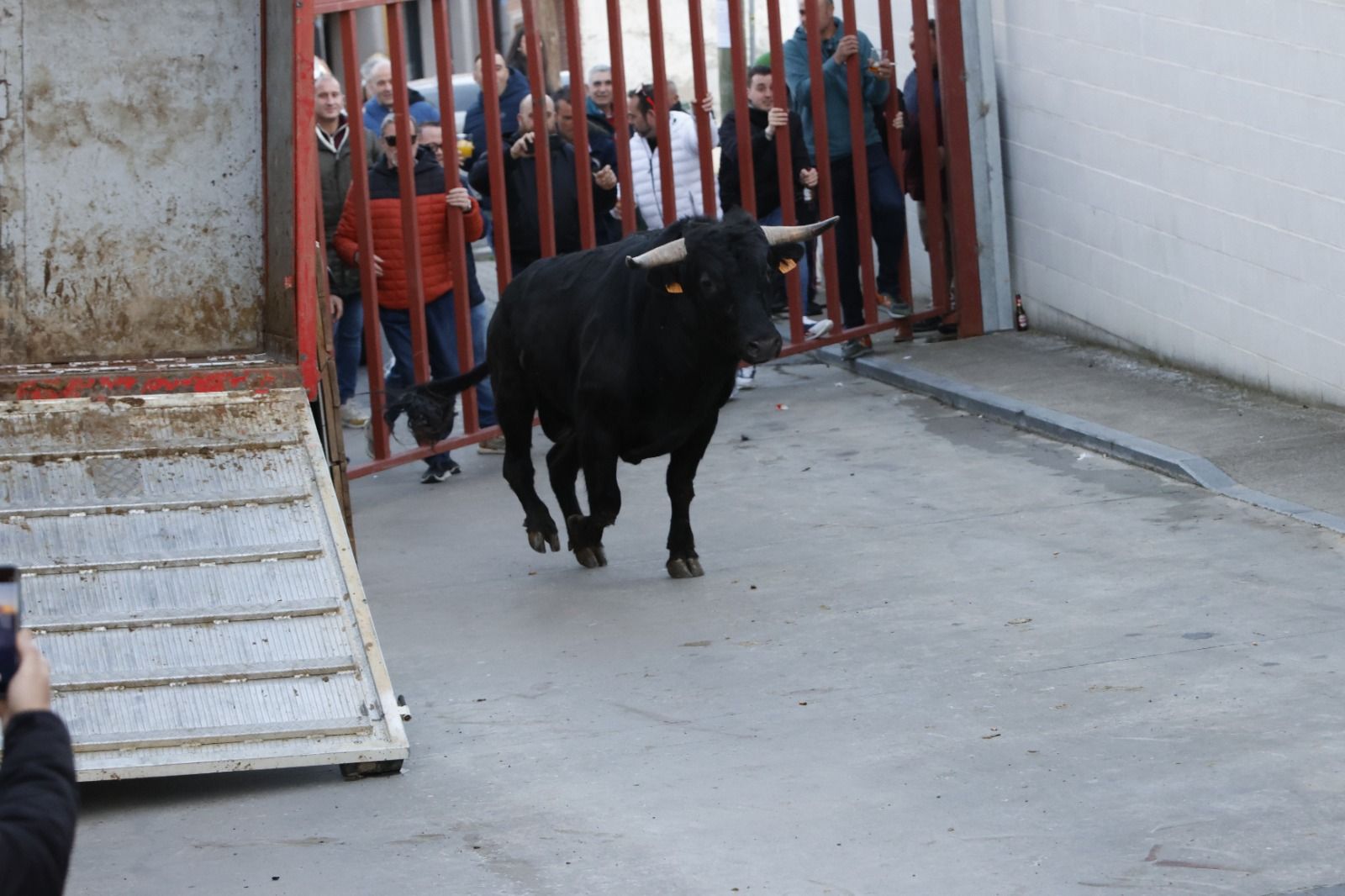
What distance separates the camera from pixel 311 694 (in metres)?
5.64

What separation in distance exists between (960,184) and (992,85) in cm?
65

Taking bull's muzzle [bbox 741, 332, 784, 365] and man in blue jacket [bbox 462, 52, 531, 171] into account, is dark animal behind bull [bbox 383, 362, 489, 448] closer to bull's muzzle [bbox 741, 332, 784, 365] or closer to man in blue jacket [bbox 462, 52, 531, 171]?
man in blue jacket [bbox 462, 52, 531, 171]

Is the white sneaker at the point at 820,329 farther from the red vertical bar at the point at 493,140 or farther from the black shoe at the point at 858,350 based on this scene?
the red vertical bar at the point at 493,140

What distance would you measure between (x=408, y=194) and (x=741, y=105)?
7.22 feet

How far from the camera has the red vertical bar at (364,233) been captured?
9.55m

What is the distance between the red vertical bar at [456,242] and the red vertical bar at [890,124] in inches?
111

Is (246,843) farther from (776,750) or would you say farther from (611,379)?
(611,379)

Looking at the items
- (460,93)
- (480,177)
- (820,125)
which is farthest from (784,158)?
(460,93)

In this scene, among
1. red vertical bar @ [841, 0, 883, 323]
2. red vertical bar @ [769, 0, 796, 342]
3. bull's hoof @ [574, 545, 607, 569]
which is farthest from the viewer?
red vertical bar @ [841, 0, 883, 323]

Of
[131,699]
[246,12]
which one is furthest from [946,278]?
[131,699]

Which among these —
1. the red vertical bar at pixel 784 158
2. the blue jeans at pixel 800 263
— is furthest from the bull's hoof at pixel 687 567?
the blue jeans at pixel 800 263

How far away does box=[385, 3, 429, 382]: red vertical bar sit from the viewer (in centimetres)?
973

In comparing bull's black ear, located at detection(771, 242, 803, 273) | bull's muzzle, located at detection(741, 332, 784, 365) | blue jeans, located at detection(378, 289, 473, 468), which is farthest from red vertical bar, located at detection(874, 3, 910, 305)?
bull's muzzle, located at detection(741, 332, 784, 365)

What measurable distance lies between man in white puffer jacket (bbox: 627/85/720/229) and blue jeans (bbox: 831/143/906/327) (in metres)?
0.87
